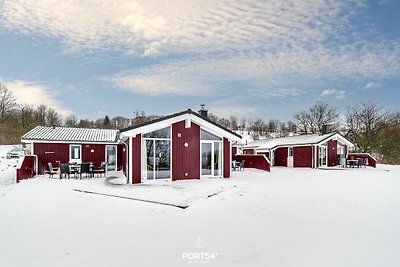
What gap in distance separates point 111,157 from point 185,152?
831 cm

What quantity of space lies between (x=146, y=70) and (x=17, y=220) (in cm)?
1220

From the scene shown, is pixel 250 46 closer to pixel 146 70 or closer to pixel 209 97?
pixel 146 70

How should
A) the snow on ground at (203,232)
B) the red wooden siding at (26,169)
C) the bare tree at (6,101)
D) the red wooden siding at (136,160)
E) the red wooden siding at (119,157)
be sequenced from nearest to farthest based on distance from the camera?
the snow on ground at (203,232), the red wooden siding at (136,160), the red wooden siding at (26,169), the red wooden siding at (119,157), the bare tree at (6,101)

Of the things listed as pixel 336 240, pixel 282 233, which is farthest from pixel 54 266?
pixel 336 240

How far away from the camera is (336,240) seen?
498 cm

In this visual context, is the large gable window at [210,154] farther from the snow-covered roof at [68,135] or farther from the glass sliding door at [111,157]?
the glass sliding door at [111,157]

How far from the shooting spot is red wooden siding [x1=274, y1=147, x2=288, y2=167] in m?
27.3

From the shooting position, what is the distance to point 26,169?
14797 mm

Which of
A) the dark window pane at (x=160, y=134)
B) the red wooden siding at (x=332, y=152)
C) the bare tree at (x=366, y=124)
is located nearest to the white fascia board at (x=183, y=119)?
the dark window pane at (x=160, y=134)

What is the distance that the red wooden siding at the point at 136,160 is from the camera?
12.4 m

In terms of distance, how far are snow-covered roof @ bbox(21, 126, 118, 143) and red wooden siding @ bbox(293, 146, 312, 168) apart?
17.0 meters

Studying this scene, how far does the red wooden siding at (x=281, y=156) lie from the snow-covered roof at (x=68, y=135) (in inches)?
660

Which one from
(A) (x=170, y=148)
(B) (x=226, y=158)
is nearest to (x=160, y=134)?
(A) (x=170, y=148)

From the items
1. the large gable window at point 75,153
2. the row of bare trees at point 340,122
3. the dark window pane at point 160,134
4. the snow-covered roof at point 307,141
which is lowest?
the large gable window at point 75,153
